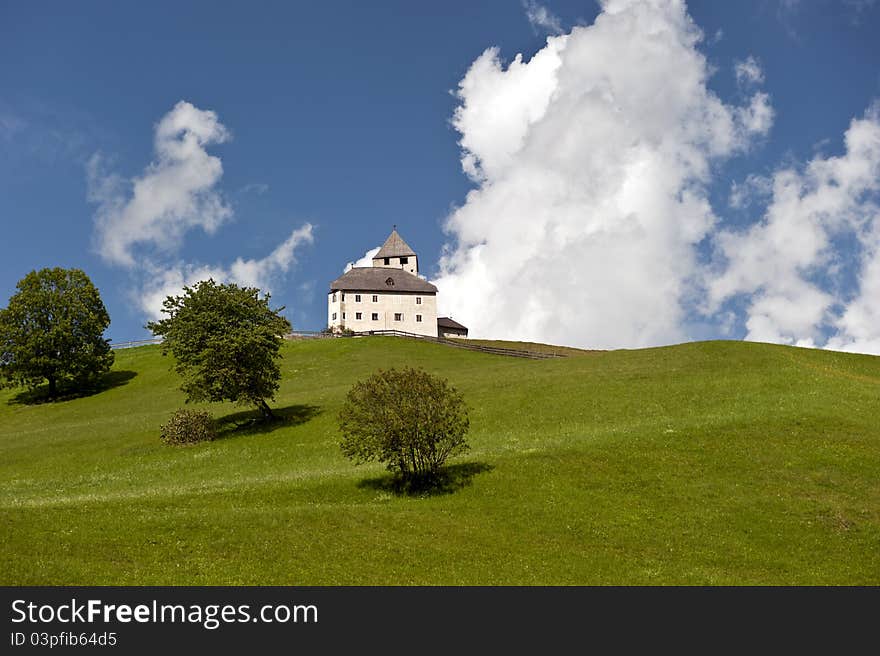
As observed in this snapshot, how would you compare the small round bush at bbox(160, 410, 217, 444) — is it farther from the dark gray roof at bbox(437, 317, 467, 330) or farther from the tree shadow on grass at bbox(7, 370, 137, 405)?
the dark gray roof at bbox(437, 317, 467, 330)

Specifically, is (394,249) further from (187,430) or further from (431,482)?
(431,482)

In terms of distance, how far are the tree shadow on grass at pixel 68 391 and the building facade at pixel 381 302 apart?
1571 inches

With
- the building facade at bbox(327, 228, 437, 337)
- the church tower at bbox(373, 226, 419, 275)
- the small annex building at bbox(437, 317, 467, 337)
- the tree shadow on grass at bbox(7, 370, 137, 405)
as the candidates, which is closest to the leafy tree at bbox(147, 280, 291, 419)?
the tree shadow on grass at bbox(7, 370, 137, 405)

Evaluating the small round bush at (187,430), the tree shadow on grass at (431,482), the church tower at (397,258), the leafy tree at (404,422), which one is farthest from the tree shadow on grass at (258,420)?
the church tower at (397,258)

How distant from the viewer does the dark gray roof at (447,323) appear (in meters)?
150

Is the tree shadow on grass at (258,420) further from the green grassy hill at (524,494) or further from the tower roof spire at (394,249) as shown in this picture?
the tower roof spire at (394,249)

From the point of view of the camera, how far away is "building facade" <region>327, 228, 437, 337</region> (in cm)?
13462

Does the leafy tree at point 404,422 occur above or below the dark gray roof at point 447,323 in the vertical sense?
below

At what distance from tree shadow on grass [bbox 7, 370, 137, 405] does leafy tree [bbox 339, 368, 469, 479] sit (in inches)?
2759
